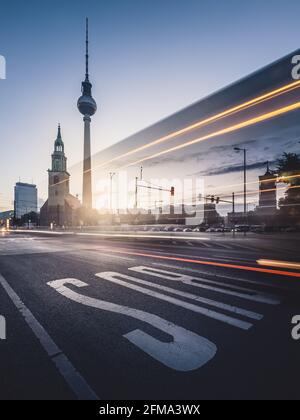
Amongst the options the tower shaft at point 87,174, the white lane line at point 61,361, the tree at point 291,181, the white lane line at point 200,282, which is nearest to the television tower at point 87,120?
the tower shaft at point 87,174

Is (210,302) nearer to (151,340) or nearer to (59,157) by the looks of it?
(151,340)

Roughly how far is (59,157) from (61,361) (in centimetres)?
8569

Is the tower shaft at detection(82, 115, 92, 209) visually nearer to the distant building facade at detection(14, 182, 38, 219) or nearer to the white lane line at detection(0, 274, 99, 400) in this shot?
the distant building facade at detection(14, 182, 38, 219)

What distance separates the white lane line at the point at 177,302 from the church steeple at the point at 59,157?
81009 mm

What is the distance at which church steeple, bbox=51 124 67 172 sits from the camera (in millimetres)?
77400

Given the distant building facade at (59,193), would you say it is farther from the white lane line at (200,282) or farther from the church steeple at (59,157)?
the white lane line at (200,282)

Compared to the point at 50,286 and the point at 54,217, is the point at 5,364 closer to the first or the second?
the point at 50,286

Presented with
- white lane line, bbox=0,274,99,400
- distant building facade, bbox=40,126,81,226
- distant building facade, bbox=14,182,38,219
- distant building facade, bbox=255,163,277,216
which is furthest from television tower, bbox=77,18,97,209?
white lane line, bbox=0,274,99,400

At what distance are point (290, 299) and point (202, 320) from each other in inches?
82.7

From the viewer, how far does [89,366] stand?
88.3 inches

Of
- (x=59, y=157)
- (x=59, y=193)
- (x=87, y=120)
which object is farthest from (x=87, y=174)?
(x=87, y=120)

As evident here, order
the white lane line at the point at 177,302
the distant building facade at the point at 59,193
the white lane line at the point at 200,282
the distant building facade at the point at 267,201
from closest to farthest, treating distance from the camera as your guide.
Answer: the white lane line at the point at 177,302, the white lane line at the point at 200,282, the distant building facade at the point at 267,201, the distant building facade at the point at 59,193

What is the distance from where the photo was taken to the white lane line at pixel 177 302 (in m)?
3.14
